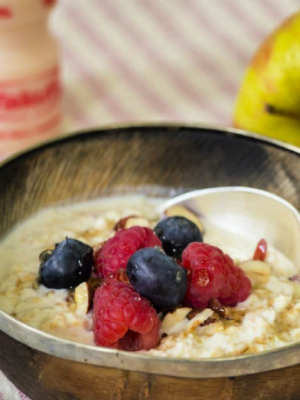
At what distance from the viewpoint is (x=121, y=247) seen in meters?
0.98

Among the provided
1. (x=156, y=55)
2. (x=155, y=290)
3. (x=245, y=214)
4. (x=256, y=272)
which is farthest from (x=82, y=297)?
(x=156, y=55)

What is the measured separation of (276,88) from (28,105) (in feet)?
1.74

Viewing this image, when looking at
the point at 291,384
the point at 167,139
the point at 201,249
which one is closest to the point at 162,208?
the point at 167,139

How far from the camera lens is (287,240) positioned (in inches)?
45.1

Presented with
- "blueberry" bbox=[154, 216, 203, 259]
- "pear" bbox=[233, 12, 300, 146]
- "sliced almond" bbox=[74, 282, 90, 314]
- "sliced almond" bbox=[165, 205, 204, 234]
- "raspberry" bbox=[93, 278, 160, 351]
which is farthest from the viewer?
"pear" bbox=[233, 12, 300, 146]

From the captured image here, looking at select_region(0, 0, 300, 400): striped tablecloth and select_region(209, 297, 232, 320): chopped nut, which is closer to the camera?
select_region(209, 297, 232, 320): chopped nut

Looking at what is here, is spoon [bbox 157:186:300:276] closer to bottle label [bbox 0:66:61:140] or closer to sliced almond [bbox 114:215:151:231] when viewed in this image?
sliced almond [bbox 114:215:151:231]

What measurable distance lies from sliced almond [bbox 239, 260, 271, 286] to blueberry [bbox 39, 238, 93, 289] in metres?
0.22

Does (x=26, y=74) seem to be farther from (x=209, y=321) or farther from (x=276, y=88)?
(x=209, y=321)

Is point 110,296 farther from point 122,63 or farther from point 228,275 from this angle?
point 122,63

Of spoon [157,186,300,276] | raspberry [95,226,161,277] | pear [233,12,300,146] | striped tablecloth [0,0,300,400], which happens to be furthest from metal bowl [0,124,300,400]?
striped tablecloth [0,0,300,400]

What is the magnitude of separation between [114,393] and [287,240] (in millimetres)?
476

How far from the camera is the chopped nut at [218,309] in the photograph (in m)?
0.93

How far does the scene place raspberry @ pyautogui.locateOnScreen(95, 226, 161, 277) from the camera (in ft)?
3.20
